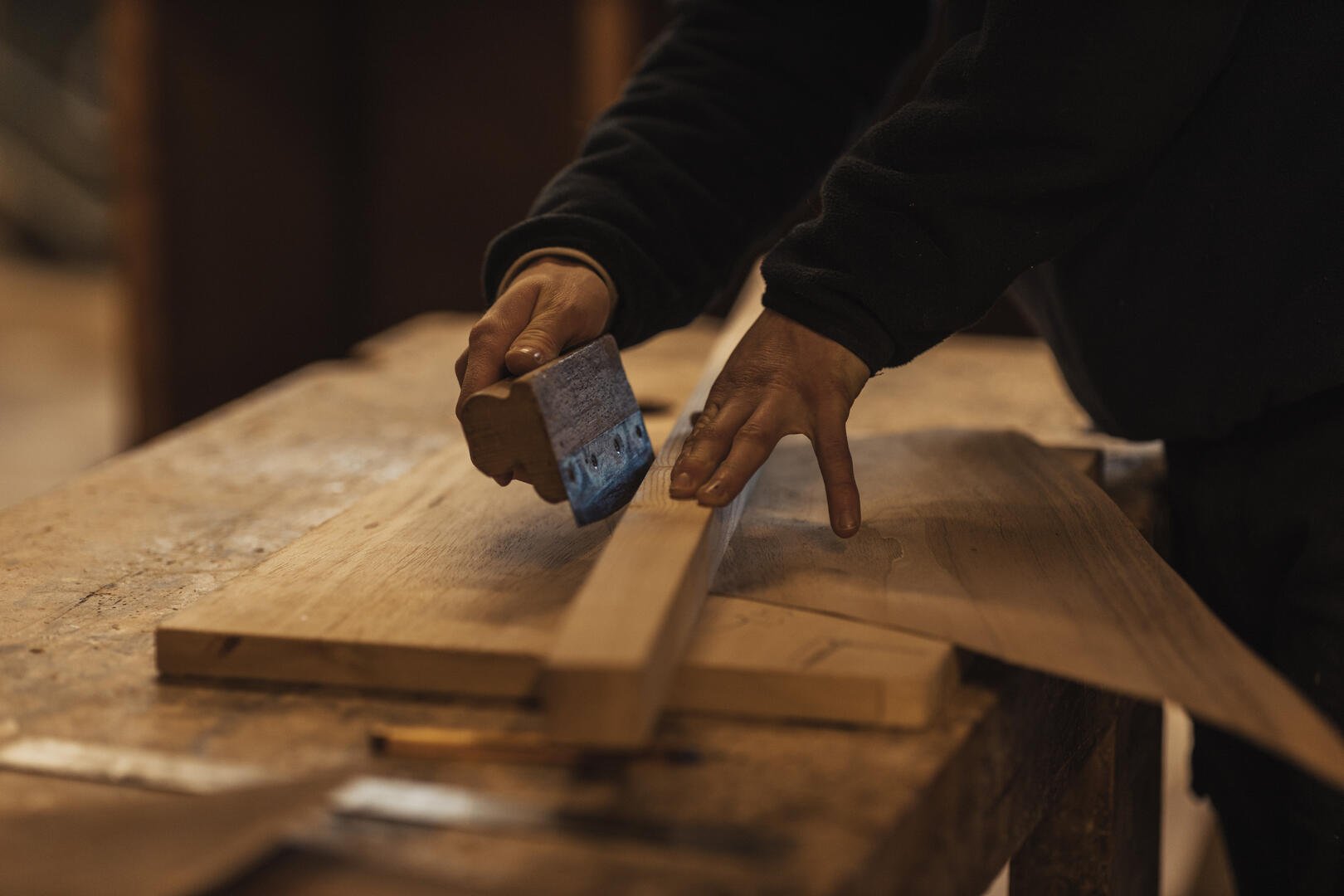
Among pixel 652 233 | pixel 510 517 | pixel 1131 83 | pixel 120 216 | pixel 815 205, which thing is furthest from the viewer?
pixel 120 216

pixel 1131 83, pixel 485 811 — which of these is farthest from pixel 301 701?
pixel 1131 83

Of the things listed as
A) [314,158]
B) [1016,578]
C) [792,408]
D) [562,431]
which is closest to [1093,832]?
[1016,578]

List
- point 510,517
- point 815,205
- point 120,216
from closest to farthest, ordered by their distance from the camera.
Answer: point 510,517
point 815,205
point 120,216

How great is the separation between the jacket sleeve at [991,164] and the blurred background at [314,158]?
1685 mm

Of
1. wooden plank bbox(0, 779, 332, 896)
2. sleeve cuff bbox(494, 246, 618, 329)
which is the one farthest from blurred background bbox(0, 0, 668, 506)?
wooden plank bbox(0, 779, 332, 896)

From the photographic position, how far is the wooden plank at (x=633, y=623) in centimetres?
57

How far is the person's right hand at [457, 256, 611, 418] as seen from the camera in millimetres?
865

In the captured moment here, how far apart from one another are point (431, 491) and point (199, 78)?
2.02 meters

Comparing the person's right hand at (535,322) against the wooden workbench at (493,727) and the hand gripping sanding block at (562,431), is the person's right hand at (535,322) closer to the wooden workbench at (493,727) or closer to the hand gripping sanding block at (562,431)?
the hand gripping sanding block at (562,431)

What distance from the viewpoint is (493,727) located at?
2.15 ft

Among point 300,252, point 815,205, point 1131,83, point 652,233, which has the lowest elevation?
point 300,252

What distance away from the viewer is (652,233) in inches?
42.4

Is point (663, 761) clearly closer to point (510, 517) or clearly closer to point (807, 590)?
point (807, 590)

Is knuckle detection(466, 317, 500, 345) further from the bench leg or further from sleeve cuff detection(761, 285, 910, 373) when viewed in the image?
the bench leg
